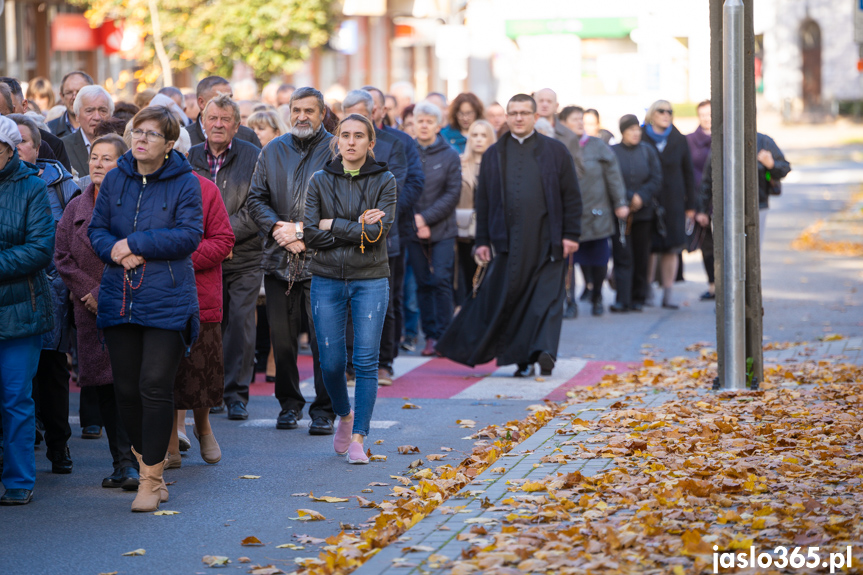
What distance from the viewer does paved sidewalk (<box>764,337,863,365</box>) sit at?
1111 cm

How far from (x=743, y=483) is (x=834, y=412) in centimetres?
225

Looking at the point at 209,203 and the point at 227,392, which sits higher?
the point at 209,203

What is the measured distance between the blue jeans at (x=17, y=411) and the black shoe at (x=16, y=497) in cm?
3

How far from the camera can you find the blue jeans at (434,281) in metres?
12.1

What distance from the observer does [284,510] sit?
6520 mm

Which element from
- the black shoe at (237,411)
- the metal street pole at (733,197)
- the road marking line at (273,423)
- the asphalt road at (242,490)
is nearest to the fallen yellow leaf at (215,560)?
the asphalt road at (242,490)

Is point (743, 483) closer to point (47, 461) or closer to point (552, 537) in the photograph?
point (552, 537)

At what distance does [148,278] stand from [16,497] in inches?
52.8

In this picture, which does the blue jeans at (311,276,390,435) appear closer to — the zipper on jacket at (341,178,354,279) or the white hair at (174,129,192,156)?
the zipper on jacket at (341,178,354,279)

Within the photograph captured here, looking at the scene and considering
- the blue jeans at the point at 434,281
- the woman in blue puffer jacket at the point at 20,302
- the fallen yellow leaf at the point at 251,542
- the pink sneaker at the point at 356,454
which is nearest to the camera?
the fallen yellow leaf at the point at 251,542

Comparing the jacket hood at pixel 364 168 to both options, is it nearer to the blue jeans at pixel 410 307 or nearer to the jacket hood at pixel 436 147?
the jacket hood at pixel 436 147

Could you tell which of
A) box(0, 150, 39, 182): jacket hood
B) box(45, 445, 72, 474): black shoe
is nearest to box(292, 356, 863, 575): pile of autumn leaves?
box(45, 445, 72, 474): black shoe

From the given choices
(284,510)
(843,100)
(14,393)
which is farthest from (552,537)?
(843,100)

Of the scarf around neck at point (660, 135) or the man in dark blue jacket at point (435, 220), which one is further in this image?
the scarf around neck at point (660, 135)
